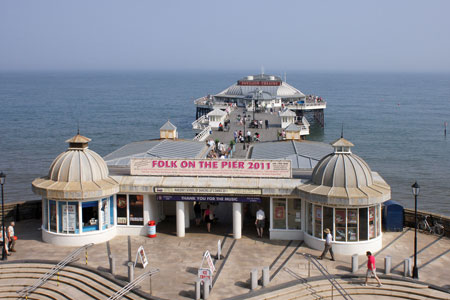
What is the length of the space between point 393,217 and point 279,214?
4916 millimetres

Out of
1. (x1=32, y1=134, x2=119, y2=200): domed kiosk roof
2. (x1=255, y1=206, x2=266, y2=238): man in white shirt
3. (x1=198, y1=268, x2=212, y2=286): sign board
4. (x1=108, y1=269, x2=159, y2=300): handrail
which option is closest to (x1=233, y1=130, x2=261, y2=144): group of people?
(x1=255, y1=206, x2=266, y2=238): man in white shirt

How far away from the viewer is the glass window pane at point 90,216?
80.2 feet

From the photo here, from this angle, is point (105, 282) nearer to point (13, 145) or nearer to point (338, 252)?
point (338, 252)

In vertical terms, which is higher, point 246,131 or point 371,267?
point 246,131

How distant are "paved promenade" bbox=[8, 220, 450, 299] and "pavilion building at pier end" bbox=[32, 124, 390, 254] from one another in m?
0.65

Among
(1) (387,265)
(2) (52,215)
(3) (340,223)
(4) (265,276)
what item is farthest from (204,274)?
(2) (52,215)

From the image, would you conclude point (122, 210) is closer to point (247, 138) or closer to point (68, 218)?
point (68, 218)

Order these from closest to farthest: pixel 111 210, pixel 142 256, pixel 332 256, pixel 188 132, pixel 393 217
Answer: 1. pixel 142 256
2. pixel 332 256
3. pixel 111 210
4. pixel 393 217
5. pixel 188 132

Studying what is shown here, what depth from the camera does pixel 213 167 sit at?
25328 mm

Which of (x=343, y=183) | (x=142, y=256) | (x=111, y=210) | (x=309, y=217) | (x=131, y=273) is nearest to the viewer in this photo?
(x=131, y=273)

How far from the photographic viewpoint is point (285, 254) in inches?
901

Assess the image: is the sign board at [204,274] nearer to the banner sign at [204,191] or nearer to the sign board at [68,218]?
the banner sign at [204,191]

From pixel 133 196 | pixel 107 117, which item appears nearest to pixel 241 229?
pixel 133 196

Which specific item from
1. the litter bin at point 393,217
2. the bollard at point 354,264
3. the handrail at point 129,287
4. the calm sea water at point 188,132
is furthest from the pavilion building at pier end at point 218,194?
the calm sea water at point 188,132
